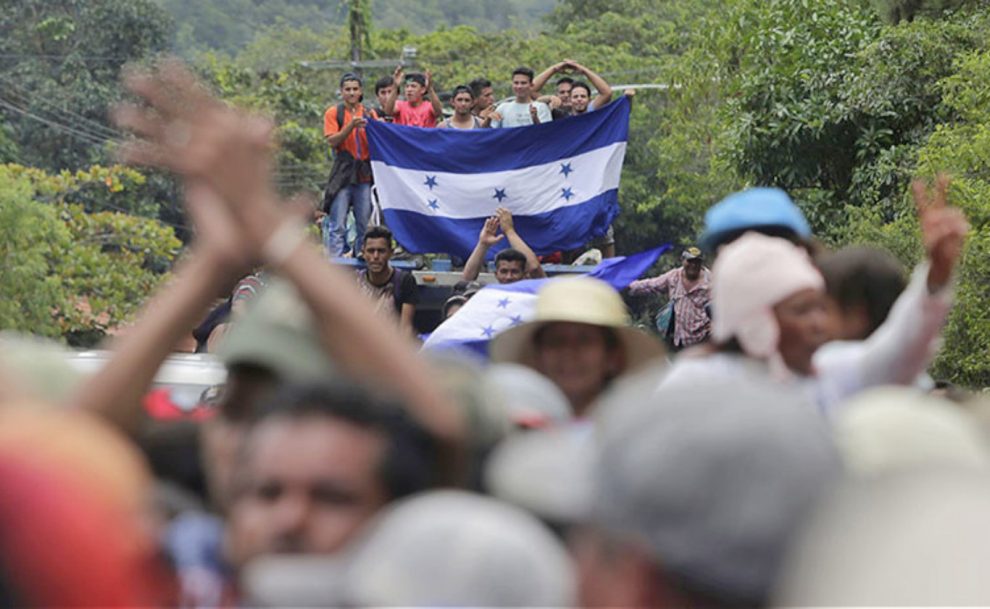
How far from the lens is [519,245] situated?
11.9 metres

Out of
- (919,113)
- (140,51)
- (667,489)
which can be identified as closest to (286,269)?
(667,489)

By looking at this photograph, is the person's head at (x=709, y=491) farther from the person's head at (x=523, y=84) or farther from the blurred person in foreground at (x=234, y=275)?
the person's head at (x=523, y=84)

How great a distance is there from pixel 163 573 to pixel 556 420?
1.03m

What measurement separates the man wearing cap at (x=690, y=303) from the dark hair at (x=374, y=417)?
9.26 meters

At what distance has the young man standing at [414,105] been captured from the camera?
15508 mm

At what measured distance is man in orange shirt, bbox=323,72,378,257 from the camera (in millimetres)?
15055

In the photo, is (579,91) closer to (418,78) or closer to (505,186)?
(505,186)

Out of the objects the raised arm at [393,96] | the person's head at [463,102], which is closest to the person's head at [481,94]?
the person's head at [463,102]

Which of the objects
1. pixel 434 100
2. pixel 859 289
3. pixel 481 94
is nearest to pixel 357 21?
pixel 434 100

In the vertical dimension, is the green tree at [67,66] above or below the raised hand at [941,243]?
below

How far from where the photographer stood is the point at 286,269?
3.14 metres

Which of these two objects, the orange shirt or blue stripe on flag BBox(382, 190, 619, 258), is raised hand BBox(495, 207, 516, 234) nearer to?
blue stripe on flag BBox(382, 190, 619, 258)

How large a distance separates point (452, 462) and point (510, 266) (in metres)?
7.15

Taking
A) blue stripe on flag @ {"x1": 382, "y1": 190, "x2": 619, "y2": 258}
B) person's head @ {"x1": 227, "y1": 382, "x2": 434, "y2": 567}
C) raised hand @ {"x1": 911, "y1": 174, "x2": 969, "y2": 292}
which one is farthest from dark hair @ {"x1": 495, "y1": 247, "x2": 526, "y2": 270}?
person's head @ {"x1": 227, "y1": 382, "x2": 434, "y2": 567}
